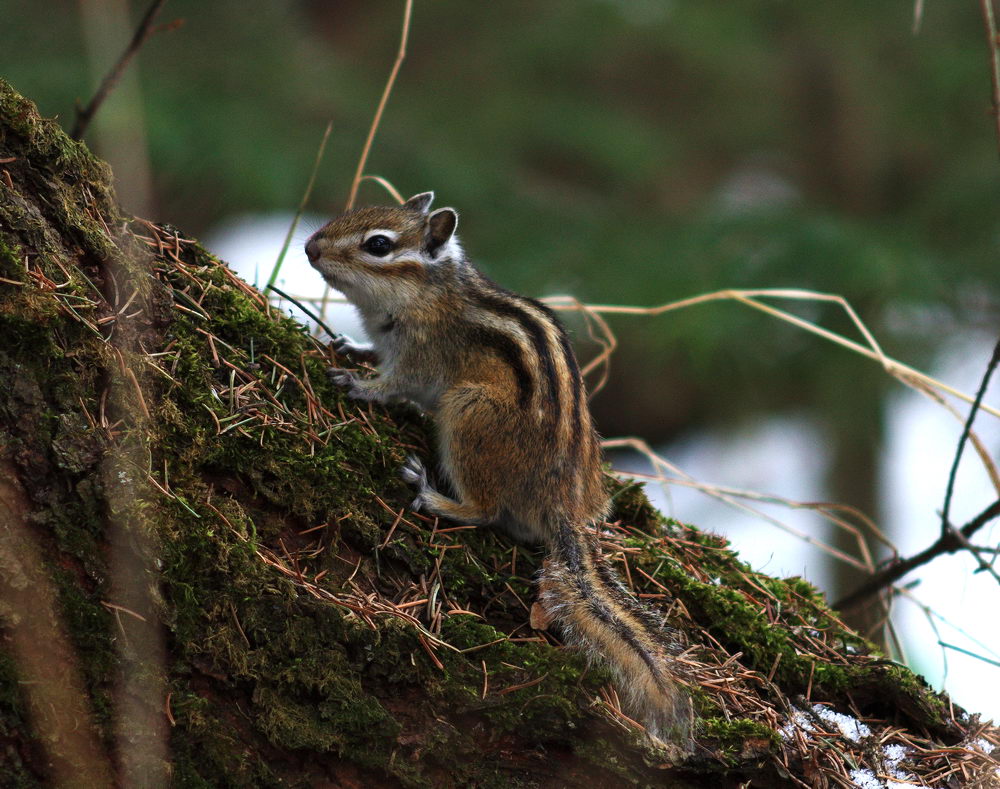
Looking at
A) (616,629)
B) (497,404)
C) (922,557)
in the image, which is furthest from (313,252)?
(922,557)

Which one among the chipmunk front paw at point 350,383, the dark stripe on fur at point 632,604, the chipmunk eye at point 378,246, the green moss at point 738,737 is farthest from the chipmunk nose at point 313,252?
the green moss at point 738,737

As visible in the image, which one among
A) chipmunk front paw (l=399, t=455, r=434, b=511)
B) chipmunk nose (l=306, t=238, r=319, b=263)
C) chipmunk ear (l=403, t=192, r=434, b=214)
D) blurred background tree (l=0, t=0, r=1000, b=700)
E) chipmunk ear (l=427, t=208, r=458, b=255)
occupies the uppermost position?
blurred background tree (l=0, t=0, r=1000, b=700)

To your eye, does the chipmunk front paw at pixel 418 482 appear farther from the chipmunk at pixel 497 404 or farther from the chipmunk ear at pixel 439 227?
the chipmunk ear at pixel 439 227

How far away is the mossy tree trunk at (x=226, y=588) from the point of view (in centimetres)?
229

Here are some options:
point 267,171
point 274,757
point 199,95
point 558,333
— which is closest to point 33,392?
point 274,757

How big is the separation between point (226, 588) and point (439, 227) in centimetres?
213

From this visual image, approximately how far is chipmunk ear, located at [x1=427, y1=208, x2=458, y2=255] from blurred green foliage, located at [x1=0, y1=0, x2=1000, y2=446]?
320 cm

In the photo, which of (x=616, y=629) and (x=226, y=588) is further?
(x=616, y=629)

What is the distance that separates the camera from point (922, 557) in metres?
3.88

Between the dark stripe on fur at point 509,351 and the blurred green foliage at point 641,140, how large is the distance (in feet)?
11.2

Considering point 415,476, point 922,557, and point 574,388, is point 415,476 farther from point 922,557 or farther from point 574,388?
point 922,557

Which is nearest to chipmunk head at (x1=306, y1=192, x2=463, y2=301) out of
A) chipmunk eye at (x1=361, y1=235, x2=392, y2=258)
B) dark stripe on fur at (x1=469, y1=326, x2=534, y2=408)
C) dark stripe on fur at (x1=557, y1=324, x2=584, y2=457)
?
chipmunk eye at (x1=361, y1=235, x2=392, y2=258)

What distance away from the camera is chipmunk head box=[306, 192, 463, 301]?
401cm

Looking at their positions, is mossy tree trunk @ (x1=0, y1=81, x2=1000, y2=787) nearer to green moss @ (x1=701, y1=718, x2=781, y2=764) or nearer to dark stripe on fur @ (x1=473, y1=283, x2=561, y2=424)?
green moss @ (x1=701, y1=718, x2=781, y2=764)
